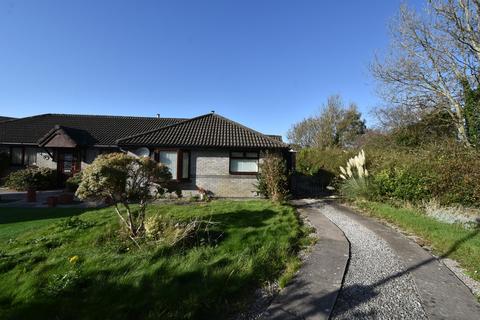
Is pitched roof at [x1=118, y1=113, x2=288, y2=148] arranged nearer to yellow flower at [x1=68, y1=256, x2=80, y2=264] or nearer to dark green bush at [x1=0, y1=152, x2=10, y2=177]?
yellow flower at [x1=68, y1=256, x2=80, y2=264]

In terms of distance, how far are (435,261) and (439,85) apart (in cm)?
1414

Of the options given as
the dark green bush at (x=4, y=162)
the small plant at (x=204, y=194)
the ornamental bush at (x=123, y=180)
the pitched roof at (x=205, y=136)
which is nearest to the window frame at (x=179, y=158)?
the pitched roof at (x=205, y=136)

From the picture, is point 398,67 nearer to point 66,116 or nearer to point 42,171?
point 42,171

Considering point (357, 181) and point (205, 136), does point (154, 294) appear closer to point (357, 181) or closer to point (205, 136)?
point (357, 181)

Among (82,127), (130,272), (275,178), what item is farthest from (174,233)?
(82,127)

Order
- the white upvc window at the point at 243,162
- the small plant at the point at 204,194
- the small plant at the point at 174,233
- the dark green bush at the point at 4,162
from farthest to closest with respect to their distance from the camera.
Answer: the dark green bush at the point at 4,162 → the white upvc window at the point at 243,162 → the small plant at the point at 204,194 → the small plant at the point at 174,233

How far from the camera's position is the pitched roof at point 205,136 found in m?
12.9

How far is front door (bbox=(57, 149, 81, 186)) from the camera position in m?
17.1

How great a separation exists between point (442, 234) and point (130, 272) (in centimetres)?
708

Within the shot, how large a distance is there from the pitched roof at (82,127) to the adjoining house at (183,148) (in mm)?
65

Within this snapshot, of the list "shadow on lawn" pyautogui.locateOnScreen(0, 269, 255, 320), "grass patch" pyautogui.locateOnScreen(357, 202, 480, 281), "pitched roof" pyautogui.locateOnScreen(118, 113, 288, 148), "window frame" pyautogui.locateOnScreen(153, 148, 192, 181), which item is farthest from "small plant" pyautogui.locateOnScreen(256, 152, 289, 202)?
"shadow on lawn" pyautogui.locateOnScreen(0, 269, 255, 320)

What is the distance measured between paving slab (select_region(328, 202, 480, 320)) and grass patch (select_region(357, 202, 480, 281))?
420 mm

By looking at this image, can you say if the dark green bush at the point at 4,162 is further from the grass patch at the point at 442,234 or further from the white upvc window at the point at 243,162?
the grass patch at the point at 442,234

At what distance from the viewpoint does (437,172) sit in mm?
9305
